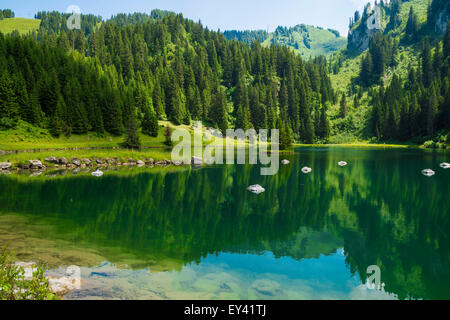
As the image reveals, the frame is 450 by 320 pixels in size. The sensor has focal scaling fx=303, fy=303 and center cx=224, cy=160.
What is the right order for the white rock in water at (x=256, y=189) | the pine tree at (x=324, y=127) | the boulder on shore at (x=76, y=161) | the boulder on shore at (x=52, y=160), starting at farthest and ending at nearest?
1. the pine tree at (x=324, y=127)
2. the boulder on shore at (x=76, y=161)
3. the boulder on shore at (x=52, y=160)
4. the white rock in water at (x=256, y=189)

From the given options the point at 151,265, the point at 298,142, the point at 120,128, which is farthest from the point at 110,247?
the point at 298,142

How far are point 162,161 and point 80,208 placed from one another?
143 feet

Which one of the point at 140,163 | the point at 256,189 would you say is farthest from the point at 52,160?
the point at 256,189

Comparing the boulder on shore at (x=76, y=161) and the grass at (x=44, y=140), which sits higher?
the grass at (x=44, y=140)

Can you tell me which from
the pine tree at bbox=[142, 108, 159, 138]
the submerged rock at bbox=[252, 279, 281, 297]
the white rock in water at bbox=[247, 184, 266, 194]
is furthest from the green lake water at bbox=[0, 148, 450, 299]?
the pine tree at bbox=[142, 108, 159, 138]

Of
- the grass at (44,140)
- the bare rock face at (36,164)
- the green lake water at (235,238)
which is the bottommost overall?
the green lake water at (235,238)

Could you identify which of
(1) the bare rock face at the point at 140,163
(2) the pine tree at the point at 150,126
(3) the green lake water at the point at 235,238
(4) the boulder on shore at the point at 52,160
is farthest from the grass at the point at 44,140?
(3) the green lake water at the point at 235,238

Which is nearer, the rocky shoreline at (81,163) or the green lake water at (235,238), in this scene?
the green lake water at (235,238)

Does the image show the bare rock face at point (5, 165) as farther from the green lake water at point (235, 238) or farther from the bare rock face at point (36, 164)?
the green lake water at point (235, 238)

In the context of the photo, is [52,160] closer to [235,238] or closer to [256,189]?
[256,189]

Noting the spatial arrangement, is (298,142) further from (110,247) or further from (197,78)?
(110,247)

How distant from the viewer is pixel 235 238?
70.5 feet

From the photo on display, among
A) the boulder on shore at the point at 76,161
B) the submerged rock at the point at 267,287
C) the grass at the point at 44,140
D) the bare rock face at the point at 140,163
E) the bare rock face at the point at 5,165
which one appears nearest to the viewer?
the submerged rock at the point at 267,287

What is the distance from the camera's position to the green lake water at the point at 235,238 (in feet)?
46.3
